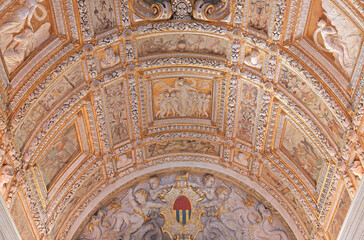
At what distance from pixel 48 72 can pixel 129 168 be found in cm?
417

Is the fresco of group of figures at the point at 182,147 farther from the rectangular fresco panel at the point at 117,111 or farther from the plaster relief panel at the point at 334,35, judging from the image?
the plaster relief panel at the point at 334,35

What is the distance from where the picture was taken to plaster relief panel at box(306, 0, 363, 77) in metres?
10.2

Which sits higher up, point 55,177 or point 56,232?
point 55,177

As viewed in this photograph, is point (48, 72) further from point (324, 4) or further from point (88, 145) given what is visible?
point (324, 4)

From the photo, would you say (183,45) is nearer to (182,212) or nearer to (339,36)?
(339,36)

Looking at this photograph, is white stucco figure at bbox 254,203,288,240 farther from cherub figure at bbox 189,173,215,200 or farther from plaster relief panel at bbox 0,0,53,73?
plaster relief panel at bbox 0,0,53,73

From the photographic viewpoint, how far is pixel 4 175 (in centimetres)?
1009

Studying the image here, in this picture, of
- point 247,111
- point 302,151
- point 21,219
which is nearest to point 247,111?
point 247,111

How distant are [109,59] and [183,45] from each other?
1.80 m

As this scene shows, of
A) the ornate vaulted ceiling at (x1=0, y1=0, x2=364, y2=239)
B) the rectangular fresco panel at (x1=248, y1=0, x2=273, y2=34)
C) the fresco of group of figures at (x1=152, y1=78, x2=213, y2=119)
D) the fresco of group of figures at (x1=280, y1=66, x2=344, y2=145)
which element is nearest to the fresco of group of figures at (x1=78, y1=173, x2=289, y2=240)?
the ornate vaulted ceiling at (x1=0, y1=0, x2=364, y2=239)

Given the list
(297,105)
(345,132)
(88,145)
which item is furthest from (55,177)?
(345,132)

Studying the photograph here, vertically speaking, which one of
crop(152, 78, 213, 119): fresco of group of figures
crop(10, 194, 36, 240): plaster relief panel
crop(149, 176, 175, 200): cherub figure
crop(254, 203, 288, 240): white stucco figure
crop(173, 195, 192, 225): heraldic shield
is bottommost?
crop(10, 194, 36, 240): plaster relief panel

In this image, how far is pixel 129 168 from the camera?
46.9 ft

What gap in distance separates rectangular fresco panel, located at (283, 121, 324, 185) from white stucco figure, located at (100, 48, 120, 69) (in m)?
4.41
